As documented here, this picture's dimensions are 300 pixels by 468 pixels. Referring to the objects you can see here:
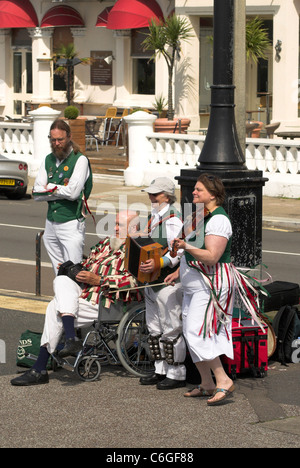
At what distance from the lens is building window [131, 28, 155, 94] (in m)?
32.4

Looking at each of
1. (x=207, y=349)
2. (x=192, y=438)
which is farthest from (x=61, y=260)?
(x=192, y=438)

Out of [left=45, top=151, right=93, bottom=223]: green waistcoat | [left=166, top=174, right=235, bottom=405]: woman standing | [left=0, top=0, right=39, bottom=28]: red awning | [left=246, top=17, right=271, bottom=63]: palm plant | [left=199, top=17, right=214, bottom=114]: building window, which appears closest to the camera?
[left=166, top=174, right=235, bottom=405]: woman standing

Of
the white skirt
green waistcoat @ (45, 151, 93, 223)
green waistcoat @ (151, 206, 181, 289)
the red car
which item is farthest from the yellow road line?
the red car

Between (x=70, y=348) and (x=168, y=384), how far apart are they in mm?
815

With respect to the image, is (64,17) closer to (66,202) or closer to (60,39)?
(60,39)

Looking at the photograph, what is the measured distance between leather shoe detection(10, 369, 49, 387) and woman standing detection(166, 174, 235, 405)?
117 cm

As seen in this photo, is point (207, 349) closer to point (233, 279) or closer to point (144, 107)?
point (233, 279)

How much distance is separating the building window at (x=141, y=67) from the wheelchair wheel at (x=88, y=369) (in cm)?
2509

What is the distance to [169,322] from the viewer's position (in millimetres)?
7715

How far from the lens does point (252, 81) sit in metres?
31.9

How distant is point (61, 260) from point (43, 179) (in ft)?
2.54

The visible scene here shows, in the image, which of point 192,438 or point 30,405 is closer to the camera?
point 192,438

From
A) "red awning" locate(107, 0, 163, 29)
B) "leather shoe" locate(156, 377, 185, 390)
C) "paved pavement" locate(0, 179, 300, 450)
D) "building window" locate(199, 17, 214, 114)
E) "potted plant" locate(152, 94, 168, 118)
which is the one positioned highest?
"red awning" locate(107, 0, 163, 29)

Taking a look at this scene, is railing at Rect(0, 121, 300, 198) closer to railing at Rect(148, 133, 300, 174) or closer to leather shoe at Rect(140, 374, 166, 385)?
railing at Rect(148, 133, 300, 174)
